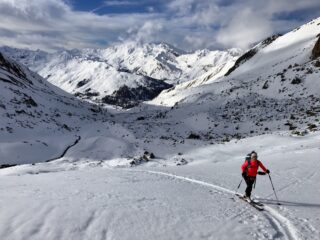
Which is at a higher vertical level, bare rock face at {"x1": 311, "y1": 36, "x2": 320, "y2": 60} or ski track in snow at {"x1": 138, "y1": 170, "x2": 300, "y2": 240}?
bare rock face at {"x1": 311, "y1": 36, "x2": 320, "y2": 60}

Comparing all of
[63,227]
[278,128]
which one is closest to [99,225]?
[63,227]

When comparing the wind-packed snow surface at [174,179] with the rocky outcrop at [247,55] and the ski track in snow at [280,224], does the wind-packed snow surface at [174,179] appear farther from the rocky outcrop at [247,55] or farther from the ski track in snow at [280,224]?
the rocky outcrop at [247,55]

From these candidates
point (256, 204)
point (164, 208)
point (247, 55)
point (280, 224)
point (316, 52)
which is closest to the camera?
point (280, 224)

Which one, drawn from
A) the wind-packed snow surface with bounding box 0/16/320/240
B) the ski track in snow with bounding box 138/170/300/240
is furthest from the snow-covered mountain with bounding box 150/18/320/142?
the ski track in snow with bounding box 138/170/300/240

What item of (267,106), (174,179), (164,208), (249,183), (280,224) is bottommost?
(164,208)

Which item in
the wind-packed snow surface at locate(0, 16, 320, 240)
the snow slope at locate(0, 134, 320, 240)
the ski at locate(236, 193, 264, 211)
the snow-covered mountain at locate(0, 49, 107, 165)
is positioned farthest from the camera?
the snow-covered mountain at locate(0, 49, 107, 165)

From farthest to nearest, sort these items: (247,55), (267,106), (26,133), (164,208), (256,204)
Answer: (247,55) → (267,106) → (26,133) → (256,204) → (164,208)

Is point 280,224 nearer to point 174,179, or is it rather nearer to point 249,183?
point 249,183

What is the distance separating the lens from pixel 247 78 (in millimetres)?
85000

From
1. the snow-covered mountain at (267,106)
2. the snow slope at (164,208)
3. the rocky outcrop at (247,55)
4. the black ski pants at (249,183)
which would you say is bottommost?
the snow slope at (164,208)

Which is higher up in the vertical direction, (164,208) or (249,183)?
(249,183)

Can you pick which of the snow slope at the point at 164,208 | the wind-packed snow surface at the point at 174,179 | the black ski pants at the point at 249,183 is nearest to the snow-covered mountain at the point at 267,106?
the wind-packed snow surface at the point at 174,179

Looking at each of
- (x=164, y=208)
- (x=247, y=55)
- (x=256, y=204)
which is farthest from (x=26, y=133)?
(x=247, y=55)

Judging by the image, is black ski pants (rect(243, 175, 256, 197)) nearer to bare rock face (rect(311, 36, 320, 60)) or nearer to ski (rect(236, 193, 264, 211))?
ski (rect(236, 193, 264, 211))
